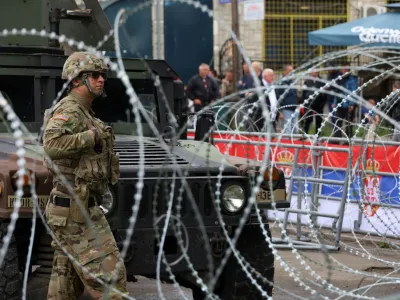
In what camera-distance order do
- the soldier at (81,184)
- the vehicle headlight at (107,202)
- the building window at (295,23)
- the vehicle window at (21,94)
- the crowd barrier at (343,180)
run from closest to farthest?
the soldier at (81,184)
the vehicle headlight at (107,202)
the vehicle window at (21,94)
the crowd barrier at (343,180)
the building window at (295,23)

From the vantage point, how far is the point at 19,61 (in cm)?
782

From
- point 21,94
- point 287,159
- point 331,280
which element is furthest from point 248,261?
point 287,159

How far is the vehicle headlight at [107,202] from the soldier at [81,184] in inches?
4.5

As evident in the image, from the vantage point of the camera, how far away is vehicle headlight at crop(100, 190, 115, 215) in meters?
6.39

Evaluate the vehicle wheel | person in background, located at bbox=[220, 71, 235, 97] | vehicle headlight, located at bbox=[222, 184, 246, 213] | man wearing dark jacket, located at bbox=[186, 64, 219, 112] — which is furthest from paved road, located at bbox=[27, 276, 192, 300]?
person in background, located at bbox=[220, 71, 235, 97]

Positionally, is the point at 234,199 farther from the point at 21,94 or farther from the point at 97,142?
the point at 21,94

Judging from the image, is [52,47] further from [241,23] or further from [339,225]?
[241,23]

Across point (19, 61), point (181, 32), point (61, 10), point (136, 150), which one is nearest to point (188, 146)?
point (136, 150)

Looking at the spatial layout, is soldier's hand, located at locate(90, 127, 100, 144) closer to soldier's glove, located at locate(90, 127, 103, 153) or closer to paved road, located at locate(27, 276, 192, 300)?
soldier's glove, located at locate(90, 127, 103, 153)

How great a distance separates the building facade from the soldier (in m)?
20.2

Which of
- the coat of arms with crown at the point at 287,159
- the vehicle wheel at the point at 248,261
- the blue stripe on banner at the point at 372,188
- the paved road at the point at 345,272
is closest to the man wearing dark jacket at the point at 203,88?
the coat of arms with crown at the point at 287,159

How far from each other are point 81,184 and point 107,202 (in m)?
0.43

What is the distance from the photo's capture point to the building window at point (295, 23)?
26719 mm

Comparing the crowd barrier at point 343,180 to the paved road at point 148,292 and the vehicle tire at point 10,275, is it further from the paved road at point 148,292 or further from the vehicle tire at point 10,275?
the vehicle tire at point 10,275
